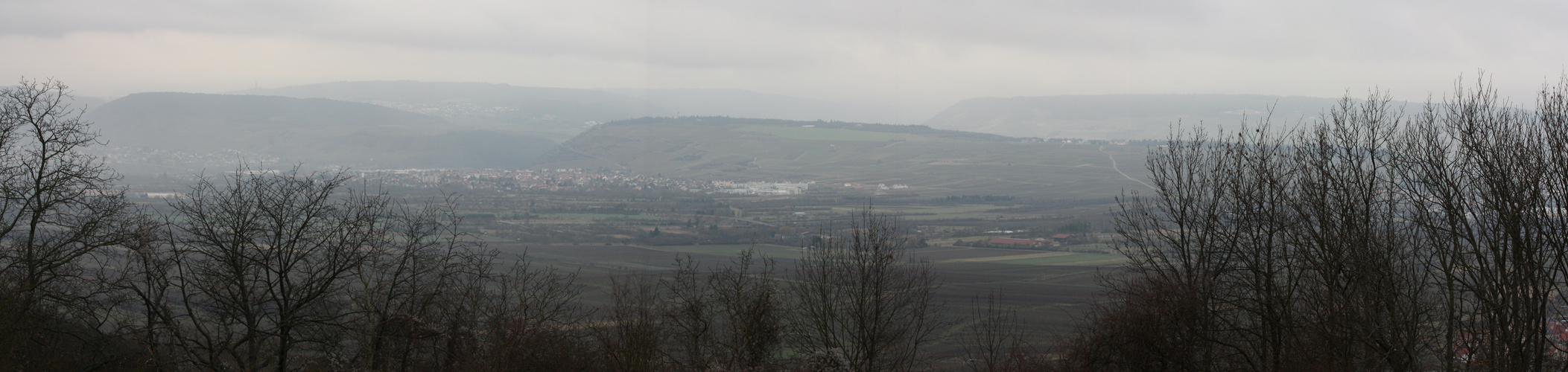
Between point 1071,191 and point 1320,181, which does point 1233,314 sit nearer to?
point 1320,181

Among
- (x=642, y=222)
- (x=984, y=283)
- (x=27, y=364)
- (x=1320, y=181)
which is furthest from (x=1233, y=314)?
(x=642, y=222)

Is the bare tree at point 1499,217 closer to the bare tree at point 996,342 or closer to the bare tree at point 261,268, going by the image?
the bare tree at point 996,342

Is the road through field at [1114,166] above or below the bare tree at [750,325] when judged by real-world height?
above

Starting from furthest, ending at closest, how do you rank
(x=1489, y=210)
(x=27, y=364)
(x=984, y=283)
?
(x=984, y=283) → (x=27, y=364) → (x=1489, y=210)

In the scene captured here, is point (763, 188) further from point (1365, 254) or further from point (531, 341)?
point (1365, 254)

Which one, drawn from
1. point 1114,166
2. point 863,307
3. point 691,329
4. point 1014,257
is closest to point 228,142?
point 1014,257

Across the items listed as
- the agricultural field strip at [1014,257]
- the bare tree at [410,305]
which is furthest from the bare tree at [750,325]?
the agricultural field strip at [1014,257]


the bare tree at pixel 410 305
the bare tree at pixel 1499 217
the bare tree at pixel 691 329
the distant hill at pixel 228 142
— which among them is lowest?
the bare tree at pixel 691 329
